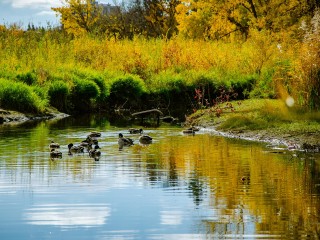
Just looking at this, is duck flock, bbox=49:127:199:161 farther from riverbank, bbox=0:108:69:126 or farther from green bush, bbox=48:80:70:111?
green bush, bbox=48:80:70:111

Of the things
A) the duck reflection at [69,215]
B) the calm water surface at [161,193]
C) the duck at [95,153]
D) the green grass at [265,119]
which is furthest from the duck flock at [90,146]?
the duck reflection at [69,215]

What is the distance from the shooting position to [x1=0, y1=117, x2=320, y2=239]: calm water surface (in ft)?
27.5

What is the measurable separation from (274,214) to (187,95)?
66.9ft

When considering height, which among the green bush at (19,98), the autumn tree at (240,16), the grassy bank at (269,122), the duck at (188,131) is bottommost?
the duck at (188,131)

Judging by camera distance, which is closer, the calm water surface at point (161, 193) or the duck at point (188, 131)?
the calm water surface at point (161, 193)

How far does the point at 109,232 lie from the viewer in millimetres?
8188

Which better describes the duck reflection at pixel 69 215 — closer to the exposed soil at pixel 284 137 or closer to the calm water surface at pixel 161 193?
the calm water surface at pixel 161 193

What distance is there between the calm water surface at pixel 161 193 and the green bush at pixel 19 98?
855cm

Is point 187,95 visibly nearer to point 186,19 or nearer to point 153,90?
point 153,90

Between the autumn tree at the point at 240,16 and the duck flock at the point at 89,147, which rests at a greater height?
the autumn tree at the point at 240,16

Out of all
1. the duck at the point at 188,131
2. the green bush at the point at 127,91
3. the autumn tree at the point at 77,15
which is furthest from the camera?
the autumn tree at the point at 77,15

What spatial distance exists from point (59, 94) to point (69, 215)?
61.2 ft

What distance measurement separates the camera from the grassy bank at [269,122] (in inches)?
A: 658

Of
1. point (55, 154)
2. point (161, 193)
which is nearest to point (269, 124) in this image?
point (55, 154)
